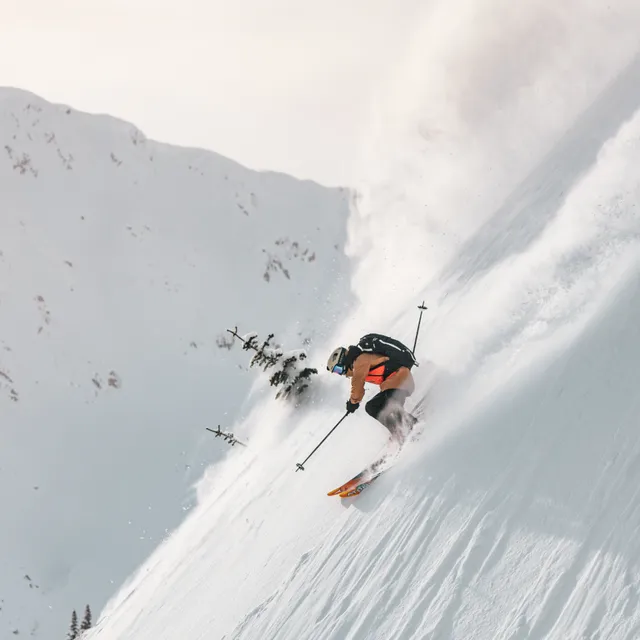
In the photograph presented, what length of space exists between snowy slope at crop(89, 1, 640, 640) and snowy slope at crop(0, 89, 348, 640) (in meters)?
13.9

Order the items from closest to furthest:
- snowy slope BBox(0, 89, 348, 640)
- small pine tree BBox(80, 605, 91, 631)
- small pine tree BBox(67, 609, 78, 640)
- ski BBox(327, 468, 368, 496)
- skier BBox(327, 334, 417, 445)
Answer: ski BBox(327, 468, 368, 496), skier BBox(327, 334, 417, 445), small pine tree BBox(80, 605, 91, 631), small pine tree BBox(67, 609, 78, 640), snowy slope BBox(0, 89, 348, 640)

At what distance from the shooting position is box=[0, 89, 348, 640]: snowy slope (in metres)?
30.8

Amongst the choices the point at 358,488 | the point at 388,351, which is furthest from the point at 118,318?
the point at 358,488

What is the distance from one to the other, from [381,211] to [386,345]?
2929cm

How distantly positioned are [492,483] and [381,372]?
11.5 feet

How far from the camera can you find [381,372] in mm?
10328

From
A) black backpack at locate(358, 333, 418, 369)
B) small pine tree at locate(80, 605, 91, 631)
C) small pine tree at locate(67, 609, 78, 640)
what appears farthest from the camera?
small pine tree at locate(67, 609, 78, 640)

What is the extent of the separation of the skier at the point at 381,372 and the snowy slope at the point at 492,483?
1.94 feet

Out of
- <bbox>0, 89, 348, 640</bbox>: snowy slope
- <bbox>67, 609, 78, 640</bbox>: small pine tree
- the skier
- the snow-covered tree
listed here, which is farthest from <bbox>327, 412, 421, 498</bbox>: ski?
<bbox>67, 609, 78, 640</bbox>: small pine tree

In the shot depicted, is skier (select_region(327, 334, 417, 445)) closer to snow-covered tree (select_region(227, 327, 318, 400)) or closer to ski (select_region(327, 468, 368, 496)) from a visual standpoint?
ski (select_region(327, 468, 368, 496))

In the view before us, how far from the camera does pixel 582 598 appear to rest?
529 cm

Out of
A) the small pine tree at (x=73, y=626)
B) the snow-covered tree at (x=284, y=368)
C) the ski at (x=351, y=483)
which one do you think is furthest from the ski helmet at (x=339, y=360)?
the small pine tree at (x=73, y=626)

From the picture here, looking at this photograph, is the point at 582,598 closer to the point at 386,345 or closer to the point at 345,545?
the point at 345,545

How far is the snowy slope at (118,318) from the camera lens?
1211 inches
